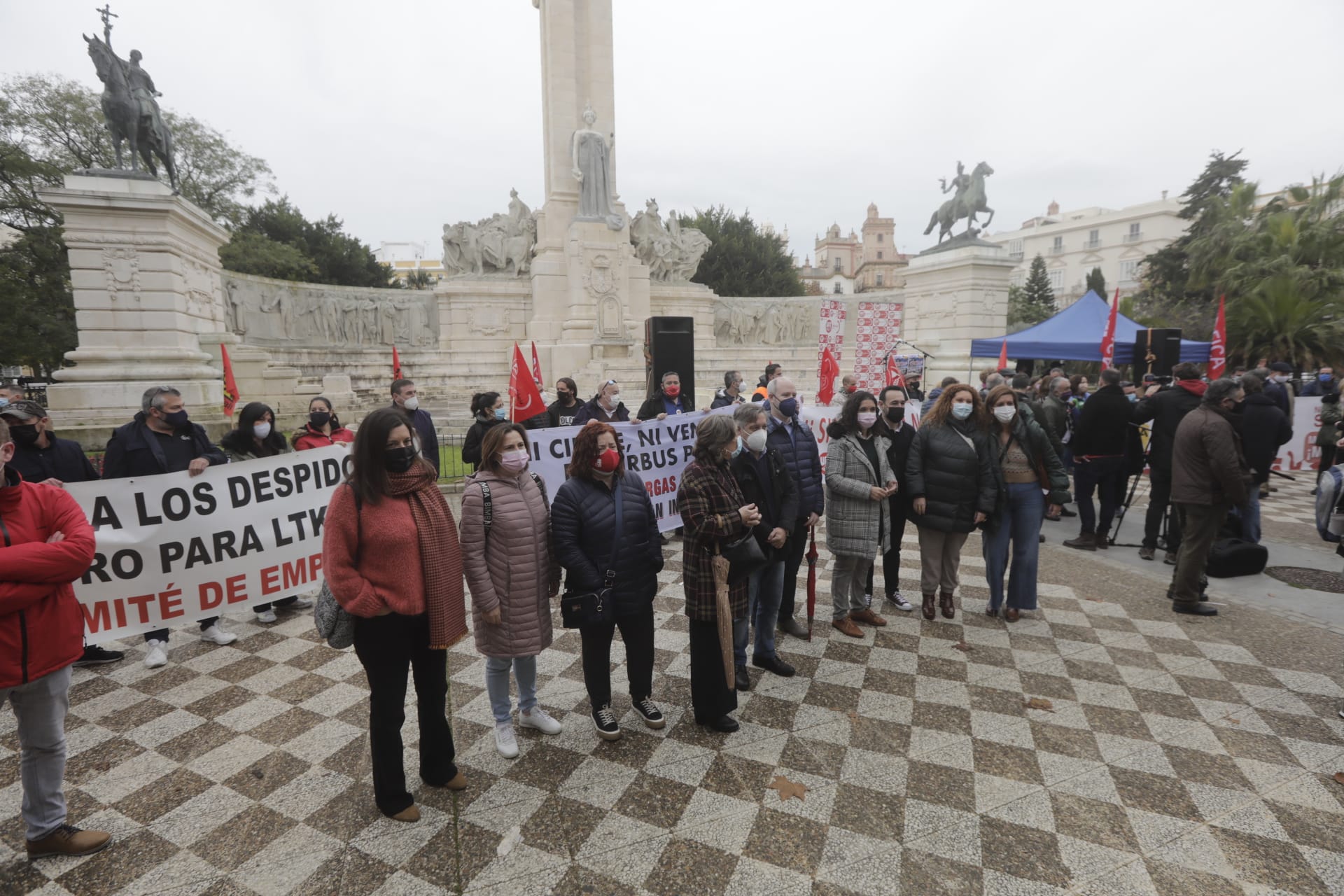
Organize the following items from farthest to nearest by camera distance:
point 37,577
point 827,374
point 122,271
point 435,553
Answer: point 827,374 → point 122,271 → point 435,553 → point 37,577

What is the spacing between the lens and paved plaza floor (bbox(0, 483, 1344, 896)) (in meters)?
2.71

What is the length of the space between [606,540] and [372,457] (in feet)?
4.16

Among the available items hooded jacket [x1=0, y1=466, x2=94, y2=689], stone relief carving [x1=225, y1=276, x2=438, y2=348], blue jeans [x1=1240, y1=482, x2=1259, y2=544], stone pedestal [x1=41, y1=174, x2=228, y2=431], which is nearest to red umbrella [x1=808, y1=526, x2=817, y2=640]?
hooded jacket [x1=0, y1=466, x2=94, y2=689]

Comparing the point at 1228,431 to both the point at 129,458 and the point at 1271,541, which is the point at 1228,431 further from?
the point at 129,458

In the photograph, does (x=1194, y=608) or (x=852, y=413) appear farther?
(x=1194, y=608)

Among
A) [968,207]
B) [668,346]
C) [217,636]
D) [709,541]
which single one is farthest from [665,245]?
[709,541]

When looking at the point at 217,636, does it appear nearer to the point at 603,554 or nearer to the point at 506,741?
the point at 506,741

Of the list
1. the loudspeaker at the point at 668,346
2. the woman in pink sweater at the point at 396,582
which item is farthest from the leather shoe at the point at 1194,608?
the woman in pink sweater at the point at 396,582

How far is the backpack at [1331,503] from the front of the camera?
4202 mm

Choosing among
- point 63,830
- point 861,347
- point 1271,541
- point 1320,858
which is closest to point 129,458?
point 63,830

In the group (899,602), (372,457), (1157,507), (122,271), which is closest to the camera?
(372,457)

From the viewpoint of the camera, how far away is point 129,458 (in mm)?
4641

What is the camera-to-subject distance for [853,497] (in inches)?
195

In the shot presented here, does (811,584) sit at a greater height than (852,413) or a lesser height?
lesser
